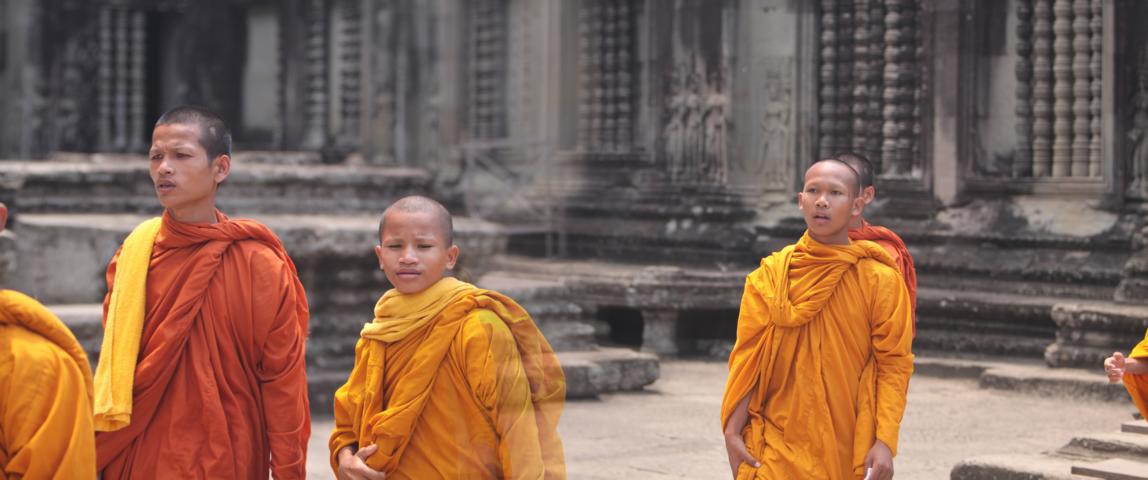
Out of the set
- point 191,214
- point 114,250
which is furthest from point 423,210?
point 114,250

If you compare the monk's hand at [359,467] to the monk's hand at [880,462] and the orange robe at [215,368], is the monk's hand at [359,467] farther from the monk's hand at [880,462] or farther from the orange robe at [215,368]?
the monk's hand at [880,462]

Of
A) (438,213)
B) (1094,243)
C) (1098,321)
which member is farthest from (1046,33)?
(438,213)

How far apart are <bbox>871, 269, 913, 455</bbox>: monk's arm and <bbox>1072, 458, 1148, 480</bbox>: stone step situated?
1.48 m

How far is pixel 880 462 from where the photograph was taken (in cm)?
459

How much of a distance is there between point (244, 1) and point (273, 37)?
0.56 metres

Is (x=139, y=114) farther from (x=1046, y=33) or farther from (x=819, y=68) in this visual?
(x=1046, y=33)

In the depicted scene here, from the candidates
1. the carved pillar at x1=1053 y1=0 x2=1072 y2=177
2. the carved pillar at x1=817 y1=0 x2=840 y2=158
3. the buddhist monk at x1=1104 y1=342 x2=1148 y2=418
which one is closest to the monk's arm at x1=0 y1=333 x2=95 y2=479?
the buddhist monk at x1=1104 y1=342 x2=1148 y2=418

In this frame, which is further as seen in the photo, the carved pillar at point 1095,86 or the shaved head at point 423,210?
the carved pillar at point 1095,86

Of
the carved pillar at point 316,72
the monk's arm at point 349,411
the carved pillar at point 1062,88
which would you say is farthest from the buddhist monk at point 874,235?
the carved pillar at point 316,72

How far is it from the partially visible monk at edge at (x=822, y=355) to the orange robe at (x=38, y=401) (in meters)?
1.96

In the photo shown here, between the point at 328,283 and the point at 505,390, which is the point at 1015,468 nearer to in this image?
the point at 505,390

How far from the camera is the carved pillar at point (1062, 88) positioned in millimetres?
10383

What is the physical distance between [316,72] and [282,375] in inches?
545

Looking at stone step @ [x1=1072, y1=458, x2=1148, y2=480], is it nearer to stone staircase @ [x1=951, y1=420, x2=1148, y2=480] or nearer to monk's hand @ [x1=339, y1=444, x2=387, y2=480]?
stone staircase @ [x1=951, y1=420, x2=1148, y2=480]
